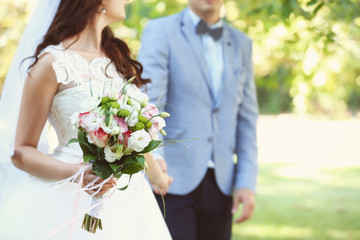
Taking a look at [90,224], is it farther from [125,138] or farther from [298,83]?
[298,83]

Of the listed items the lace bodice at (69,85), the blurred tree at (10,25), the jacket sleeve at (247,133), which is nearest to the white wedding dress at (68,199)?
the lace bodice at (69,85)

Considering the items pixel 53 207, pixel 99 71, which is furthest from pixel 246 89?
pixel 53 207

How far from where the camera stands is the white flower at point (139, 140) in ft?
6.59

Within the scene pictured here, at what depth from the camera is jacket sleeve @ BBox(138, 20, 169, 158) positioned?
10.3 feet

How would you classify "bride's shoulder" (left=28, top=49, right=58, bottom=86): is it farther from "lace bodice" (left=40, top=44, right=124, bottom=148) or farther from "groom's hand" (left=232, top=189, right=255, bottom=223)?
"groom's hand" (left=232, top=189, right=255, bottom=223)

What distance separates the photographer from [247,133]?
3664 millimetres

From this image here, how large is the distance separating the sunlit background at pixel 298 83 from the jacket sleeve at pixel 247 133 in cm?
51

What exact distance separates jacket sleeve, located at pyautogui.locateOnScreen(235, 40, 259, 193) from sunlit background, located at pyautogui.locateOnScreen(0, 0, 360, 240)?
1.66ft

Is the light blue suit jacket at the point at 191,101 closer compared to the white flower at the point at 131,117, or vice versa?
the white flower at the point at 131,117

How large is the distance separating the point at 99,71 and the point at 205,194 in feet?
3.85

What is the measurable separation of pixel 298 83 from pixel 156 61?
3528 millimetres

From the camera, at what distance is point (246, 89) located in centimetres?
371

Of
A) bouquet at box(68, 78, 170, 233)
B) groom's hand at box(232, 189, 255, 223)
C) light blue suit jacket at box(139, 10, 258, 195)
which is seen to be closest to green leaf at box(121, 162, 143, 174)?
bouquet at box(68, 78, 170, 233)

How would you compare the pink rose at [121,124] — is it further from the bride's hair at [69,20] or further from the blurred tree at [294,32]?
the blurred tree at [294,32]
